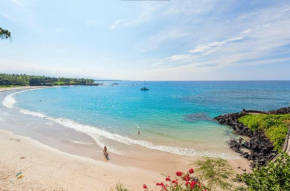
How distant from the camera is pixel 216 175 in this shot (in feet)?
44.2

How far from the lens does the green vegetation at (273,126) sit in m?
19.0

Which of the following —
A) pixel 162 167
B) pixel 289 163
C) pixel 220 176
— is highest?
pixel 289 163

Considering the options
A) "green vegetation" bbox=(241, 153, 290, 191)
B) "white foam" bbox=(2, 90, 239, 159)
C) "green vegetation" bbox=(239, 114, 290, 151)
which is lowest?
"white foam" bbox=(2, 90, 239, 159)

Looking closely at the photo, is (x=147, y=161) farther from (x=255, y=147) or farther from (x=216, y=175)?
(x=255, y=147)

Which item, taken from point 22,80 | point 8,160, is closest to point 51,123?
point 8,160

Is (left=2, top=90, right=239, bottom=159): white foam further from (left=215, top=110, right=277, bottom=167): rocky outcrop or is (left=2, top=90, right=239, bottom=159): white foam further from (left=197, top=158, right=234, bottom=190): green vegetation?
(left=197, top=158, right=234, bottom=190): green vegetation

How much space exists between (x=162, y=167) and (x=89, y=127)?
1961cm

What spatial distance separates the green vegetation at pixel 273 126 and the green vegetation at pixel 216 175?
9.01 m

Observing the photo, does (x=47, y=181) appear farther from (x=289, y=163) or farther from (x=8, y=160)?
(x=289, y=163)

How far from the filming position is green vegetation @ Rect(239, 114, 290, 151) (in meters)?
19.0

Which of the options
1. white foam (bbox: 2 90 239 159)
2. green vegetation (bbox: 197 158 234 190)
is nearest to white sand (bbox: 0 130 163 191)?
green vegetation (bbox: 197 158 234 190)

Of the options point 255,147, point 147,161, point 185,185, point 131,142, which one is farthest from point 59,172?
point 255,147

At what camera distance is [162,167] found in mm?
16531

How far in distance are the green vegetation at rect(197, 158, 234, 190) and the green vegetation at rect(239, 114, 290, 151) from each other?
9.01 m
